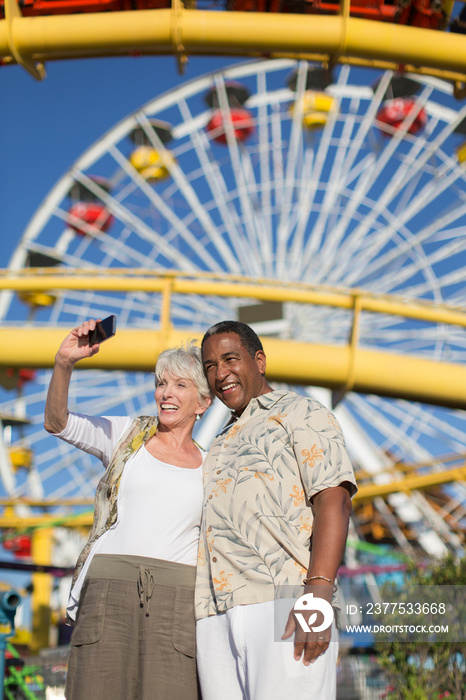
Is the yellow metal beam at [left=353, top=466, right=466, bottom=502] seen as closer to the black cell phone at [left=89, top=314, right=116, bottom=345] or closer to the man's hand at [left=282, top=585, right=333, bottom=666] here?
the black cell phone at [left=89, top=314, right=116, bottom=345]

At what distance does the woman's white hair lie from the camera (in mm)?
2441

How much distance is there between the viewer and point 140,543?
2191mm

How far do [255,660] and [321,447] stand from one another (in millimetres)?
543

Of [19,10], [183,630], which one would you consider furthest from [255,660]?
[19,10]

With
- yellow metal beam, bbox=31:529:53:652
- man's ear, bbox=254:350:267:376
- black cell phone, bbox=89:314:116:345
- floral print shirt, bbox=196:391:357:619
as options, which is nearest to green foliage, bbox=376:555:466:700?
man's ear, bbox=254:350:267:376

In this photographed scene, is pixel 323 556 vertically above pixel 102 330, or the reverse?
pixel 102 330

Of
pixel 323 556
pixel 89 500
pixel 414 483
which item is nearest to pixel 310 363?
pixel 323 556

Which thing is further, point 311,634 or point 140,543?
point 140,543

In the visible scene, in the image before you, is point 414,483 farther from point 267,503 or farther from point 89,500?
point 267,503

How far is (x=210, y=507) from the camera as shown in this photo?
217cm

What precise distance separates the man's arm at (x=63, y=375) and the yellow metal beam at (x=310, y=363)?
2655mm

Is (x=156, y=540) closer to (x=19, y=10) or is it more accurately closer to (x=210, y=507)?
(x=210, y=507)

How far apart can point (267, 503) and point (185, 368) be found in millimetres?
585

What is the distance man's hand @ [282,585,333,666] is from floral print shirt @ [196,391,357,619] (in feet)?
0.30
